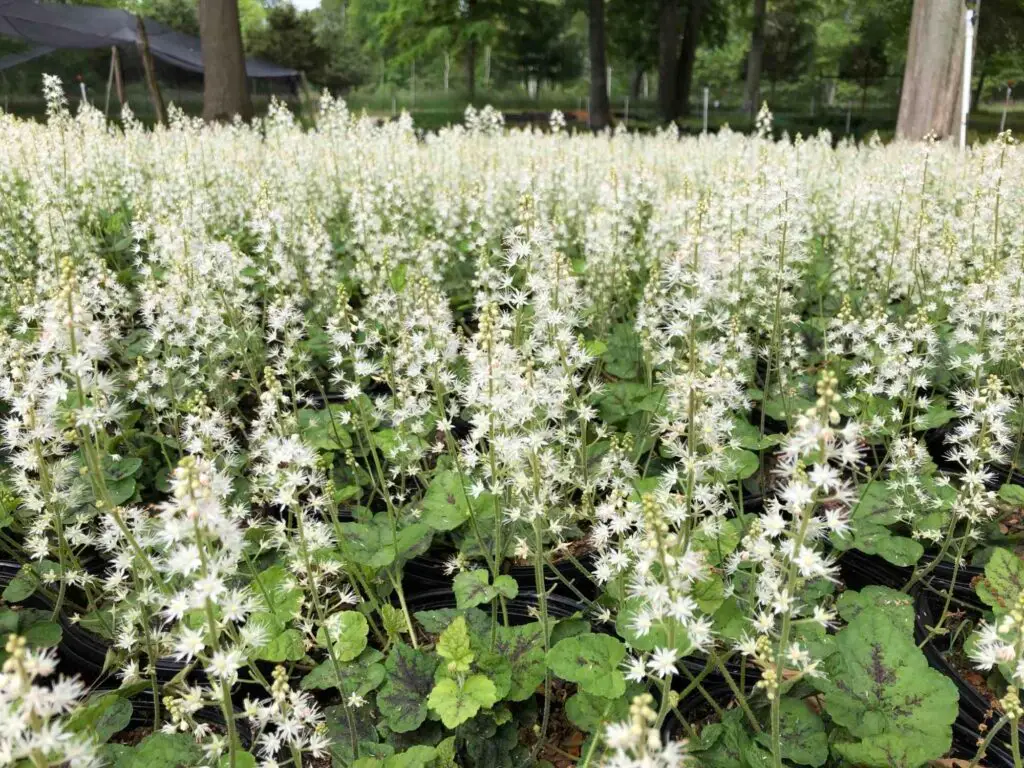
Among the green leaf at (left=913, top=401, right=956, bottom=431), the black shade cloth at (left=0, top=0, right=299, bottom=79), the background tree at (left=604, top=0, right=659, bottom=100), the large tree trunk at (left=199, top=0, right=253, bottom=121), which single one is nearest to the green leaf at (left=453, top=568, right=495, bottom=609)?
the green leaf at (left=913, top=401, right=956, bottom=431)

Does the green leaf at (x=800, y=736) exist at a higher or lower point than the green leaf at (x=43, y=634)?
higher

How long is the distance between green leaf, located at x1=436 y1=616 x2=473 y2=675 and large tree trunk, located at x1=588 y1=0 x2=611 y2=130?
2225 centimetres

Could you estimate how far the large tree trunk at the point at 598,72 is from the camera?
75.5 feet

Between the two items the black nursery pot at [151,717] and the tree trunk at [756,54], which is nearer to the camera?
the black nursery pot at [151,717]

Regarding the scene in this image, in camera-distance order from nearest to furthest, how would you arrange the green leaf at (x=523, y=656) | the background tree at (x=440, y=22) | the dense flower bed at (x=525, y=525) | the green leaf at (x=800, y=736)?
1. the dense flower bed at (x=525, y=525)
2. the green leaf at (x=800, y=736)
3. the green leaf at (x=523, y=656)
4. the background tree at (x=440, y=22)

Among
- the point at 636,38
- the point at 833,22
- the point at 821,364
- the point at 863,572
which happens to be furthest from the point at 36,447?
the point at 833,22

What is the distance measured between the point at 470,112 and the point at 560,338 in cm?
648


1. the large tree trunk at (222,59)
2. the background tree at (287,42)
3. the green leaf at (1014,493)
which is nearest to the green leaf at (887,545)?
the green leaf at (1014,493)

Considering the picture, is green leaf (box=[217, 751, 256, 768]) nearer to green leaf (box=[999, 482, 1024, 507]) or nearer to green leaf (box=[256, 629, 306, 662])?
green leaf (box=[256, 629, 306, 662])

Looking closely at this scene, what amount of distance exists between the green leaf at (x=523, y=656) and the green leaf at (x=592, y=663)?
0.31 meters

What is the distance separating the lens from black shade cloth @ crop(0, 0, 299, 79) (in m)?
21.2

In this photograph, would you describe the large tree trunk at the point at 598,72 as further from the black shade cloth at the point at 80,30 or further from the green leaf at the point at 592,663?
the green leaf at the point at 592,663

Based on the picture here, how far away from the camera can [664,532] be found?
159 cm

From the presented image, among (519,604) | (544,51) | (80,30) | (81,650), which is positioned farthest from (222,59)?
(544,51)
